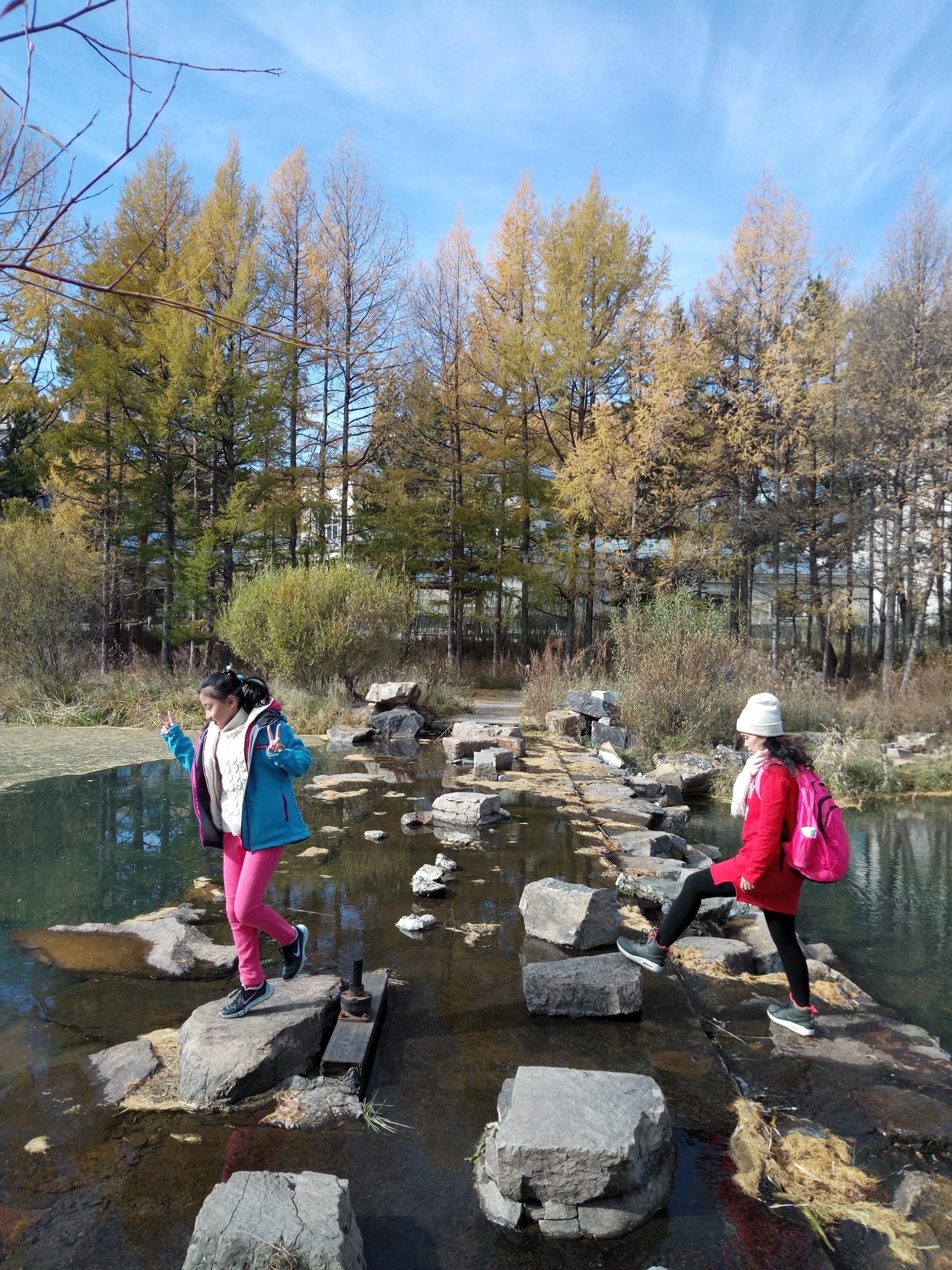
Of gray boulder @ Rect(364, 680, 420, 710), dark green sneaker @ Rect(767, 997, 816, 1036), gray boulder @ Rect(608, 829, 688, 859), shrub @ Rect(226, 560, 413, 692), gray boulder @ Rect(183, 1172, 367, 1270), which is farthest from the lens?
shrub @ Rect(226, 560, 413, 692)

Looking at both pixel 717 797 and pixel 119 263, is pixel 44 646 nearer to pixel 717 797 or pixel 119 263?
pixel 119 263

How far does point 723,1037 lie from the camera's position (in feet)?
11.2

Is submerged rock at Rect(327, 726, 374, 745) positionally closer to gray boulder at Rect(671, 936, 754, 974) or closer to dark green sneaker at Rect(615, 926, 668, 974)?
gray boulder at Rect(671, 936, 754, 974)

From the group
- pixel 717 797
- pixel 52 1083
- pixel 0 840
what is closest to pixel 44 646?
pixel 0 840

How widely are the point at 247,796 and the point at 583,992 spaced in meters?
1.72

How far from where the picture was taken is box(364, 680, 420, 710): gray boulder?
1221cm

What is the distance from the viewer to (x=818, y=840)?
3342 millimetres

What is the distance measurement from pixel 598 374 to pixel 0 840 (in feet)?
56.5

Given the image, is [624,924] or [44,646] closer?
[624,924]

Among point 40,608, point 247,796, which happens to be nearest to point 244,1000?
point 247,796

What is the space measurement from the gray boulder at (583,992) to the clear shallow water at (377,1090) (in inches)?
2.7

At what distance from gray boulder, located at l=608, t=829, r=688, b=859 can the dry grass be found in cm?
317

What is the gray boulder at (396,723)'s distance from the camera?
11.4 metres

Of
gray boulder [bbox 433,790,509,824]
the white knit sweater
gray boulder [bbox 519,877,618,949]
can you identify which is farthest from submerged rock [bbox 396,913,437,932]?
gray boulder [bbox 433,790,509,824]
